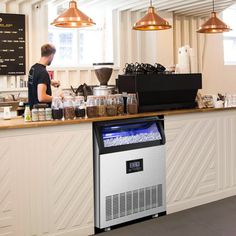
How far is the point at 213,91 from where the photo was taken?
29.9 feet

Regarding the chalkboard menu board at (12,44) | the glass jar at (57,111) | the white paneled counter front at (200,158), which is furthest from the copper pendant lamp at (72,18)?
the chalkboard menu board at (12,44)

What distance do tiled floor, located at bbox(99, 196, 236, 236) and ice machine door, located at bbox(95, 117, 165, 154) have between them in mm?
739

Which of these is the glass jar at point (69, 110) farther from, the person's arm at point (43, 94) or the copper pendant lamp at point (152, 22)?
→ the copper pendant lamp at point (152, 22)

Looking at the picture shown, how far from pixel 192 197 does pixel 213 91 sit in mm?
5260

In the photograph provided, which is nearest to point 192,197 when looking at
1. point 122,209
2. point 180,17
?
point 122,209

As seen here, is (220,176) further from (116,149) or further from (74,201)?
(74,201)

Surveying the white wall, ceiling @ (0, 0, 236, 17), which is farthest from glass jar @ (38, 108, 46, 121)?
the white wall

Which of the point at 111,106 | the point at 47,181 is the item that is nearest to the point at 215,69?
the point at 111,106

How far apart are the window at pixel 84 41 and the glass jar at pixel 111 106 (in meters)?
3.56

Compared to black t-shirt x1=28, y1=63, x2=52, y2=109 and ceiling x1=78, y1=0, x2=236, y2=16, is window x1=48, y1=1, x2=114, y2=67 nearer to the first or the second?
ceiling x1=78, y1=0, x2=236, y2=16

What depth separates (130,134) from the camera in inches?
149

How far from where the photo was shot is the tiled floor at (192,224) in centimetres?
363

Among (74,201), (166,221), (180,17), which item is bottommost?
(166,221)

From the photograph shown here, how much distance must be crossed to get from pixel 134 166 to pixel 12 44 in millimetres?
3721
